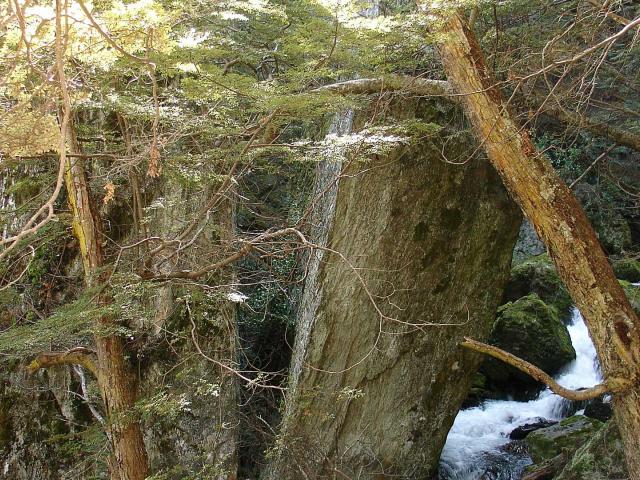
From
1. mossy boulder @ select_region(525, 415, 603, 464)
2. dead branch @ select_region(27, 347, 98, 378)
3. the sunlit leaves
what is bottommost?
mossy boulder @ select_region(525, 415, 603, 464)

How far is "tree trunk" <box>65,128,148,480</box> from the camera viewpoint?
14.4 ft

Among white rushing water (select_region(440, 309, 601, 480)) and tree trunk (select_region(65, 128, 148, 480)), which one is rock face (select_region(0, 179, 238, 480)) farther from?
white rushing water (select_region(440, 309, 601, 480))

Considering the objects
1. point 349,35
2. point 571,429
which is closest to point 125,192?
point 349,35

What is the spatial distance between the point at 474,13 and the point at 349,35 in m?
1.46

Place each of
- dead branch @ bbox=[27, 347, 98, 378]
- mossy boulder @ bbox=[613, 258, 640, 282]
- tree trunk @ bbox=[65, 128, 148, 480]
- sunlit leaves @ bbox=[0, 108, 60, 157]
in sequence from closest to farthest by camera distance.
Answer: sunlit leaves @ bbox=[0, 108, 60, 157] < tree trunk @ bbox=[65, 128, 148, 480] < dead branch @ bbox=[27, 347, 98, 378] < mossy boulder @ bbox=[613, 258, 640, 282]

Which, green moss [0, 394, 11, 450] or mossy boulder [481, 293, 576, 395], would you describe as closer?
green moss [0, 394, 11, 450]

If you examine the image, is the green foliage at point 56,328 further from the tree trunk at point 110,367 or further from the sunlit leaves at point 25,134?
the sunlit leaves at point 25,134

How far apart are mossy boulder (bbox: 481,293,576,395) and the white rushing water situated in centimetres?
26

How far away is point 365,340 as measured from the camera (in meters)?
6.21

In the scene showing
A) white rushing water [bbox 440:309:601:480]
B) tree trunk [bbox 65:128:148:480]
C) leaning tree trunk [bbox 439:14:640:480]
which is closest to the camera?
leaning tree trunk [bbox 439:14:640:480]

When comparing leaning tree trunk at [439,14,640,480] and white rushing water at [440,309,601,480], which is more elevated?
leaning tree trunk at [439,14,640,480]

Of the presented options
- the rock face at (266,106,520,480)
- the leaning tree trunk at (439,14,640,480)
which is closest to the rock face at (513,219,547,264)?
the rock face at (266,106,520,480)

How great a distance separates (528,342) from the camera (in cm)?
895

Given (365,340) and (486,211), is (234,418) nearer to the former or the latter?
(365,340)
